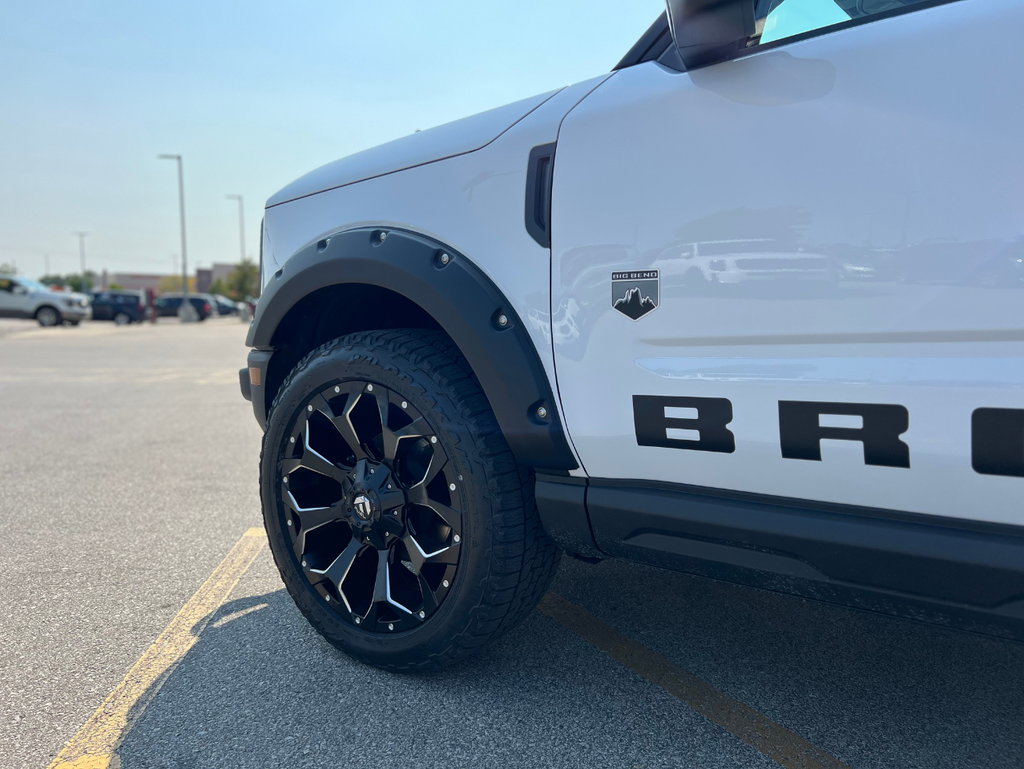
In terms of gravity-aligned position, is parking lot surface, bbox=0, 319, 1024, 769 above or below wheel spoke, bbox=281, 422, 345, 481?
below

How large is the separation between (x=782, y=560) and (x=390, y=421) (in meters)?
1.12

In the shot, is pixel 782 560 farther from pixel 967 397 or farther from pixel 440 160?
pixel 440 160

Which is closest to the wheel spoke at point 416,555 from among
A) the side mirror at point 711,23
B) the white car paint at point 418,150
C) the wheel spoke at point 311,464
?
the wheel spoke at point 311,464

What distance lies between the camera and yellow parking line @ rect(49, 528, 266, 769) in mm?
1892

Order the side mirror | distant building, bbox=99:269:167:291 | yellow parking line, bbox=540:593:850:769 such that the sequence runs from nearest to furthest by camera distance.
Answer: the side mirror → yellow parking line, bbox=540:593:850:769 → distant building, bbox=99:269:167:291

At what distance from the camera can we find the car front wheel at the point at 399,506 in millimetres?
2008

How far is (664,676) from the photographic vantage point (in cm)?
224

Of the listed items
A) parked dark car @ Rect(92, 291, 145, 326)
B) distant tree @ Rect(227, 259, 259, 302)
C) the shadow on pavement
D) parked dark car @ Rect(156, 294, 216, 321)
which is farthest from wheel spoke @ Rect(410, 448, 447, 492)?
distant tree @ Rect(227, 259, 259, 302)

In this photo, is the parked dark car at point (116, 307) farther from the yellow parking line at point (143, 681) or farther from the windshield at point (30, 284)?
the yellow parking line at point (143, 681)

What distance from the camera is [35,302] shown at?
Result: 92.2ft

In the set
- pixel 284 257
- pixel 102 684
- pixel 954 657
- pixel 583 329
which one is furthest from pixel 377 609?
pixel 954 657

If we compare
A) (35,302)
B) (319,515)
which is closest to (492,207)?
(319,515)

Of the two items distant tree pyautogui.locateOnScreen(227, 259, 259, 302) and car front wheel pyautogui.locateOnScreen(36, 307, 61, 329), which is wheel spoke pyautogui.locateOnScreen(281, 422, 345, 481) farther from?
distant tree pyautogui.locateOnScreen(227, 259, 259, 302)

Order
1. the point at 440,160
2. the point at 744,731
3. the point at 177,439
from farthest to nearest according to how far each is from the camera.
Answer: the point at 177,439, the point at 440,160, the point at 744,731
